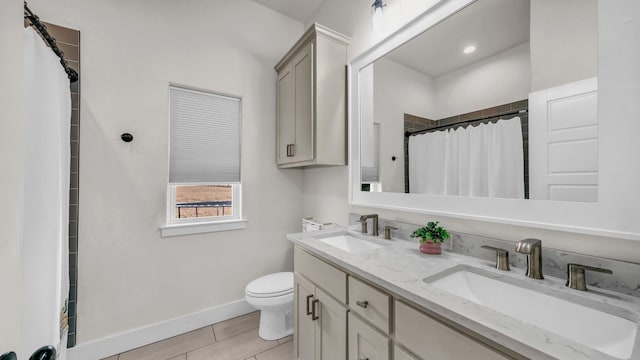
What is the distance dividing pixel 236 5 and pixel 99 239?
7.51 ft

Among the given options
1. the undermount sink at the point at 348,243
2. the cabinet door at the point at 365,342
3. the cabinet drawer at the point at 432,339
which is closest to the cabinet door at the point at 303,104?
the undermount sink at the point at 348,243

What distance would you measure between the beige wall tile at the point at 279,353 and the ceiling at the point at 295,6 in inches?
120

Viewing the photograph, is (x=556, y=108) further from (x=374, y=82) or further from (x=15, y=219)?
(x=15, y=219)

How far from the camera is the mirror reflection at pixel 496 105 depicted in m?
0.90

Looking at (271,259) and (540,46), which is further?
(271,259)

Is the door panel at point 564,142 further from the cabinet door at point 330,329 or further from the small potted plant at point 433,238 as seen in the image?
the cabinet door at point 330,329

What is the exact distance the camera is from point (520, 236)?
1.04 meters

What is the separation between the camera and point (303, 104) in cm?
196

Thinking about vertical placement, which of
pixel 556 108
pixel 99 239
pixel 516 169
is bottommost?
pixel 99 239

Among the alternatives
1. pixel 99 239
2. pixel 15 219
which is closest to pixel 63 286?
pixel 99 239

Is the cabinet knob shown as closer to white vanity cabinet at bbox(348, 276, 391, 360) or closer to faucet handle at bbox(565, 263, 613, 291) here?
white vanity cabinet at bbox(348, 276, 391, 360)

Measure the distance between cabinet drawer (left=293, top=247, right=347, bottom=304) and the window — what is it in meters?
1.00

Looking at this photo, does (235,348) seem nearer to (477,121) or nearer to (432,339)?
(432,339)

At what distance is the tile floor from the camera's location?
1736mm
